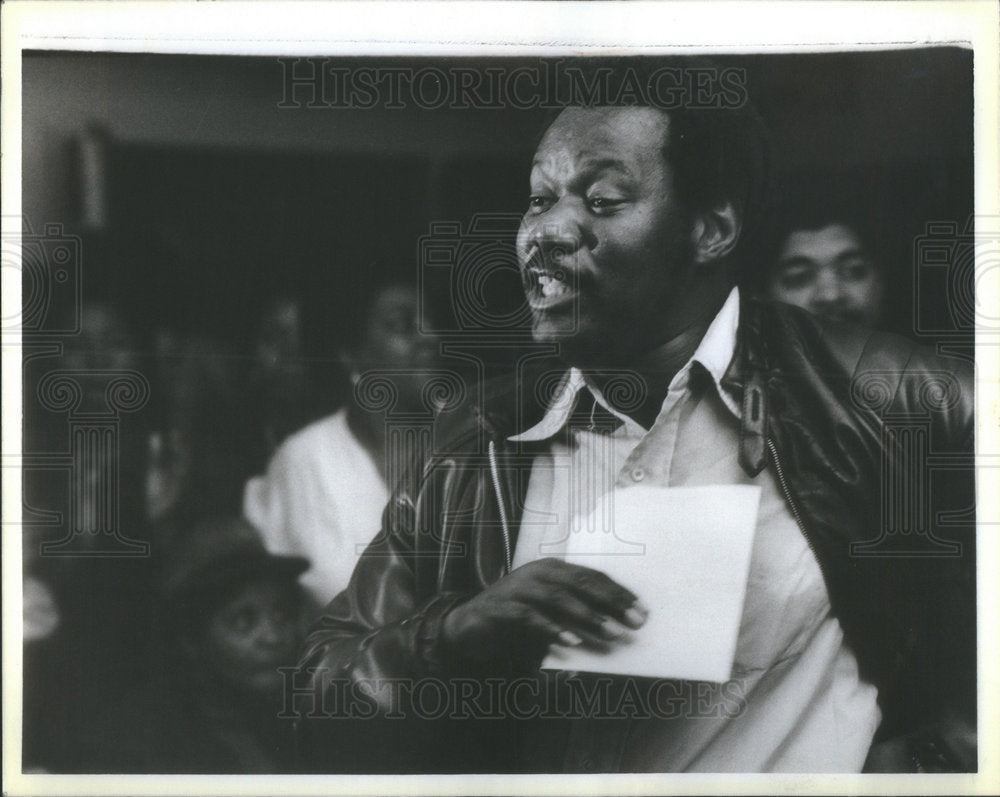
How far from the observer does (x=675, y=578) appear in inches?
94.7

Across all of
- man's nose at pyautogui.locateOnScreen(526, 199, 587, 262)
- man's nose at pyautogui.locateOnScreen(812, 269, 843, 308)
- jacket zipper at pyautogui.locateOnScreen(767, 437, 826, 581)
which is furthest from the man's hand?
man's nose at pyautogui.locateOnScreen(812, 269, 843, 308)

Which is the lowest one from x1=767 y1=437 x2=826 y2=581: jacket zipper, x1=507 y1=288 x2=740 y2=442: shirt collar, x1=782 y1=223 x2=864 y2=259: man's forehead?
x1=767 y1=437 x2=826 y2=581: jacket zipper

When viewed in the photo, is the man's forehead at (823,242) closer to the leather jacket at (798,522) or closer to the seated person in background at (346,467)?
the leather jacket at (798,522)

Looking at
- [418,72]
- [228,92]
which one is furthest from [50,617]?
[418,72]

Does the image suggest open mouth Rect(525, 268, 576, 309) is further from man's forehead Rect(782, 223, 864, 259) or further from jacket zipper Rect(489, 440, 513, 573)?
man's forehead Rect(782, 223, 864, 259)

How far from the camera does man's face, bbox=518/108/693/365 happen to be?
244cm

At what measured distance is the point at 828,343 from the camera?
245cm

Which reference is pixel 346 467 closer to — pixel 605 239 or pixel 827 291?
pixel 605 239

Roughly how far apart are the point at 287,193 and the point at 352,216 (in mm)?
200

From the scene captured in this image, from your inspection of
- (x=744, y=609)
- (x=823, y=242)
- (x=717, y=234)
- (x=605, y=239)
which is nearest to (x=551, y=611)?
(x=744, y=609)

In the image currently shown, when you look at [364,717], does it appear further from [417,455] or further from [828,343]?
[828,343]

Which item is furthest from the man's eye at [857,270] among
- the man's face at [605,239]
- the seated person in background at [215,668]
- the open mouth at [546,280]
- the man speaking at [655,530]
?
the seated person in background at [215,668]

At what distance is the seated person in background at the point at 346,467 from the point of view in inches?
96.0

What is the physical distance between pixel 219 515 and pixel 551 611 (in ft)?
3.26
